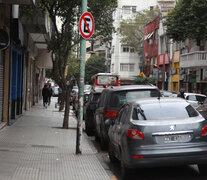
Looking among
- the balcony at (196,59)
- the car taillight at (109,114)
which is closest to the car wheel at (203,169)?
the car taillight at (109,114)

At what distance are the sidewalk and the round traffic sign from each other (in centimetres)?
305

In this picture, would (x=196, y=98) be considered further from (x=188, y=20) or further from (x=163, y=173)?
(x=163, y=173)

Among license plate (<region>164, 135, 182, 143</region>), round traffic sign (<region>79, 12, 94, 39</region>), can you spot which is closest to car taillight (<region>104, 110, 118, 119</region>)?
round traffic sign (<region>79, 12, 94, 39</region>)

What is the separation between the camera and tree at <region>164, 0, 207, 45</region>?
108 ft

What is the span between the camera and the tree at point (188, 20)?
32812 millimetres

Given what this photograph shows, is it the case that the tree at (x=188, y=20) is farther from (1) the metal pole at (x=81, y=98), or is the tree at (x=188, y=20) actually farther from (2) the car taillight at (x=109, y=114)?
(1) the metal pole at (x=81, y=98)

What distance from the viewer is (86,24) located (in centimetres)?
1159

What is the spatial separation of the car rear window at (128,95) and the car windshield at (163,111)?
3.01m

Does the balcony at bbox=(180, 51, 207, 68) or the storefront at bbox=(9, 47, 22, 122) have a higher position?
the balcony at bbox=(180, 51, 207, 68)

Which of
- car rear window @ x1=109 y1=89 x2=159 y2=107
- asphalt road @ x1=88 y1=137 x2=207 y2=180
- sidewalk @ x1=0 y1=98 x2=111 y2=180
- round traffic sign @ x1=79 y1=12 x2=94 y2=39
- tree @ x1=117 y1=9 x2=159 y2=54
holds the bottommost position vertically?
asphalt road @ x1=88 y1=137 x2=207 y2=180

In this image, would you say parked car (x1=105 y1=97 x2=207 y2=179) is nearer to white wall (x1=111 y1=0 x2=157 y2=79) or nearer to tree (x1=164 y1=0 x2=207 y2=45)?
tree (x1=164 y1=0 x2=207 y2=45)

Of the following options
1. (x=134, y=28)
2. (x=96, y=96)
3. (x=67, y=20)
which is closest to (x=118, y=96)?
(x=96, y=96)

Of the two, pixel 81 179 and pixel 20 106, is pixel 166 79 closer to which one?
pixel 20 106

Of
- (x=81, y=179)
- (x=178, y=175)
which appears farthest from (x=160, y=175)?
(x=81, y=179)
